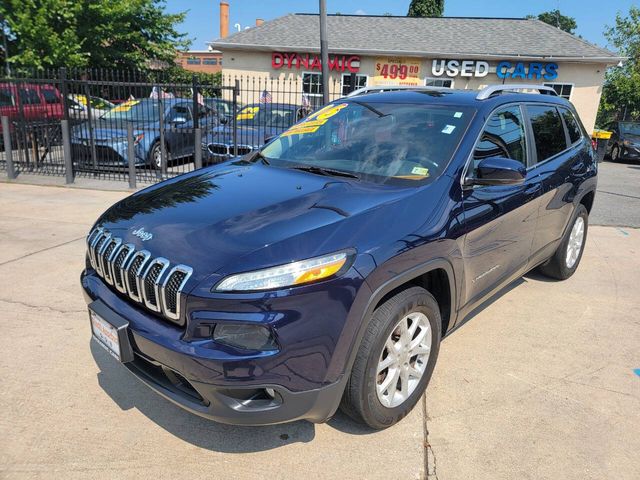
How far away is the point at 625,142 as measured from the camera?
17.0 m

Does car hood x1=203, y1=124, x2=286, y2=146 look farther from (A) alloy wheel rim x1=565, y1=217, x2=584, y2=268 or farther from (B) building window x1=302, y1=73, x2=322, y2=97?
(B) building window x1=302, y1=73, x2=322, y2=97

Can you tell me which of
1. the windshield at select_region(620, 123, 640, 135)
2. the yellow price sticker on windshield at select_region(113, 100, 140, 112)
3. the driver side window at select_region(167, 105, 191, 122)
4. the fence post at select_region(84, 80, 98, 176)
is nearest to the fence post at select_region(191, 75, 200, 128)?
the driver side window at select_region(167, 105, 191, 122)

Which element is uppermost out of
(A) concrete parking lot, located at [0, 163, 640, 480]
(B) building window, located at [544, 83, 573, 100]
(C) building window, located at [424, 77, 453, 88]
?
(C) building window, located at [424, 77, 453, 88]

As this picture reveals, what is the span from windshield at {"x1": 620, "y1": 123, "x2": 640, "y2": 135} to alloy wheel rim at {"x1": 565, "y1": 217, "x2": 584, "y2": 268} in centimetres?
1532

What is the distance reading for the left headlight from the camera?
2.06 meters

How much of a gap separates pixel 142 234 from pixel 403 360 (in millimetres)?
1509

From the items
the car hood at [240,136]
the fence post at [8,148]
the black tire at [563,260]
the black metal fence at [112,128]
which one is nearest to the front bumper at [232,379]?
the black tire at [563,260]

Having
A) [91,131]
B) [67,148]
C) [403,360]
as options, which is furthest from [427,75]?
[403,360]

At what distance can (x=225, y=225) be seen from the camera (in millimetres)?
2404

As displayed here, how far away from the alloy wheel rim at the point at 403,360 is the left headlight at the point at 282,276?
58cm

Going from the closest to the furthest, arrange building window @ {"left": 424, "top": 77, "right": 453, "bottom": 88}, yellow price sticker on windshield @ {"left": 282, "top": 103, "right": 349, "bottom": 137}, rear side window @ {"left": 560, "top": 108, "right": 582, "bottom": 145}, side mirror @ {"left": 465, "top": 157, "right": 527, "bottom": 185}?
1. side mirror @ {"left": 465, "top": 157, "right": 527, "bottom": 185}
2. yellow price sticker on windshield @ {"left": 282, "top": 103, "right": 349, "bottom": 137}
3. rear side window @ {"left": 560, "top": 108, "right": 582, "bottom": 145}
4. building window @ {"left": 424, "top": 77, "right": 453, "bottom": 88}

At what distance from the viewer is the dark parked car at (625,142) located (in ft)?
55.3

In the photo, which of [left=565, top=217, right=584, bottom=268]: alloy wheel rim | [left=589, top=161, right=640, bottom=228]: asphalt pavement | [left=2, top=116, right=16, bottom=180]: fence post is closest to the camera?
[left=565, top=217, right=584, bottom=268]: alloy wheel rim

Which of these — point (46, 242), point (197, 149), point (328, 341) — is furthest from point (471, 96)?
point (197, 149)
